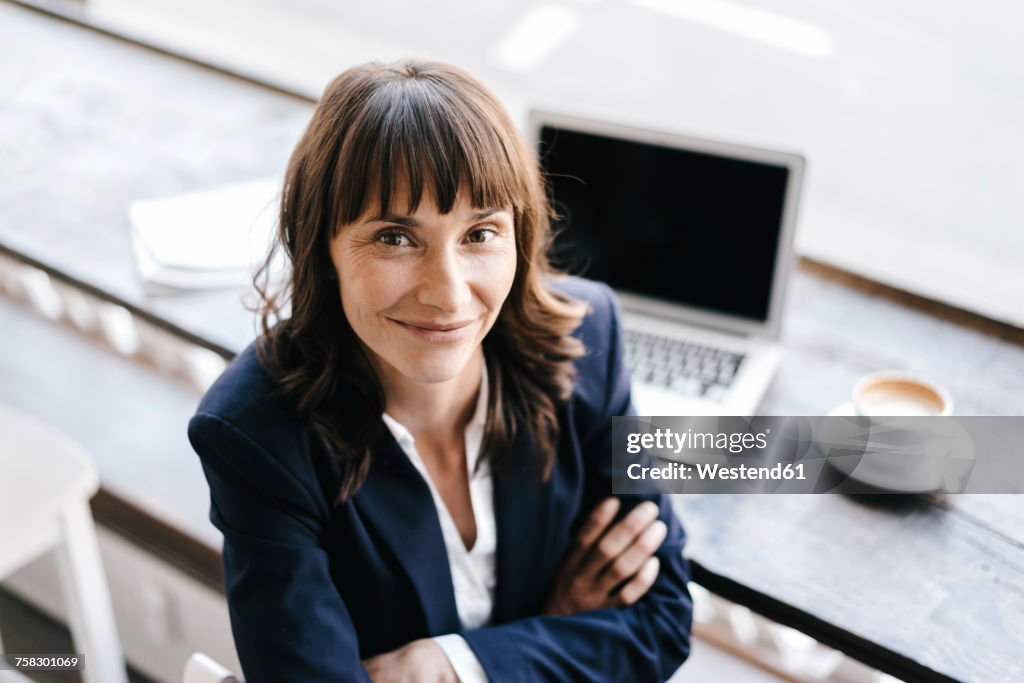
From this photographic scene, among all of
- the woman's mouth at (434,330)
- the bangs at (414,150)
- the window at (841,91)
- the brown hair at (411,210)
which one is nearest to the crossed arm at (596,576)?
the brown hair at (411,210)

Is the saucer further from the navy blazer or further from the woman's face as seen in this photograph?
the woman's face

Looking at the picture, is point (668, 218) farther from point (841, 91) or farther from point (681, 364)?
point (841, 91)

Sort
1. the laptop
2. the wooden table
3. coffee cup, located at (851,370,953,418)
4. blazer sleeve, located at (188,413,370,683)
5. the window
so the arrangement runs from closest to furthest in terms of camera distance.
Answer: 1. blazer sleeve, located at (188,413,370,683)
2. the wooden table
3. coffee cup, located at (851,370,953,418)
4. the laptop
5. the window

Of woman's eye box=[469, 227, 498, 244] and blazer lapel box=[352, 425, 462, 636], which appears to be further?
blazer lapel box=[352, 425, 462, 636]

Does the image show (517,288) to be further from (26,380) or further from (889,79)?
(26,380)

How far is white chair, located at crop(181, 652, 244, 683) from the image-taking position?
0.96 metres

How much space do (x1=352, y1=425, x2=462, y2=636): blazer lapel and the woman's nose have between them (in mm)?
191

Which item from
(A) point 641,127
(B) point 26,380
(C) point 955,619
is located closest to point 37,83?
(B) point 26,380

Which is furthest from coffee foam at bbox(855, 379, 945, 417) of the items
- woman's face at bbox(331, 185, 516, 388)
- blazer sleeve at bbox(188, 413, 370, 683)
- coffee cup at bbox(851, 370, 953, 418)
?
blazer sleeve at bbox(188, 413, 370, 683)

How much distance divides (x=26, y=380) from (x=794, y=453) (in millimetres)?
1696

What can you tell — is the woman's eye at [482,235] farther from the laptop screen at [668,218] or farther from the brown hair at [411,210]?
the laptop screen at [668,218]

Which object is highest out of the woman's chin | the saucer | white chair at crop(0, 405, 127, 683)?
the woman's chin

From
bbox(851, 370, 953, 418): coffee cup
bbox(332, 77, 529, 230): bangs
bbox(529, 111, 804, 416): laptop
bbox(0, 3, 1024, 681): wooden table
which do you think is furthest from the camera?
bbox(529, 111, 804, 416): laptop

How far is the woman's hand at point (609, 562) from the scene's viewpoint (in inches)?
46.8
